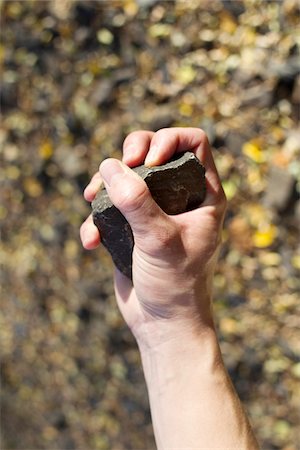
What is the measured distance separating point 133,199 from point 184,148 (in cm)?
24

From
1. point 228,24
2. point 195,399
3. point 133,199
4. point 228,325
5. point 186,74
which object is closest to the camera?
point 133,199

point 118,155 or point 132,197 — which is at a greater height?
point 132,197

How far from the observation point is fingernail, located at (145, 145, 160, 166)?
129 centimetres

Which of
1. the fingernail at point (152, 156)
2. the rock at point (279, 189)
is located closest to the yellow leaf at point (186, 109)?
the rock at point (279, 189)

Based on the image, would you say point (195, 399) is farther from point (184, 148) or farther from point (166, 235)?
point (184, 148)

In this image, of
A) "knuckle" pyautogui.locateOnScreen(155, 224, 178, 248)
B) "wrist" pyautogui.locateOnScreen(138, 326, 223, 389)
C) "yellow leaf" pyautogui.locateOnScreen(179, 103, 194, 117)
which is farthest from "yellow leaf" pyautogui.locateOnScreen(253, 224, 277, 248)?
"knuckle" pyautogui.locateOnScreen(155, 224, 178, 248)

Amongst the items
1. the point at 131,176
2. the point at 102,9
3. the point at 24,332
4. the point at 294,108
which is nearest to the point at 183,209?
the point at 131,176

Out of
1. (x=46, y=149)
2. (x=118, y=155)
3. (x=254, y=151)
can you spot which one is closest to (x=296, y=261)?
(x=254, y=151)

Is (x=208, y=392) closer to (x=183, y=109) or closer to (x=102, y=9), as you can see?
(x=183, y=109)

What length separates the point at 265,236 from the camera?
202cm

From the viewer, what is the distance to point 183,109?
209 centimetres

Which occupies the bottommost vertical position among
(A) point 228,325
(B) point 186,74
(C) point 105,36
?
(A) point 228,325

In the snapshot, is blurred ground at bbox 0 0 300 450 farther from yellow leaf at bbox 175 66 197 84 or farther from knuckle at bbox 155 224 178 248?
knuckle at bbox 155 224 178 248

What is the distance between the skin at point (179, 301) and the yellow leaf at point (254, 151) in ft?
1.95
